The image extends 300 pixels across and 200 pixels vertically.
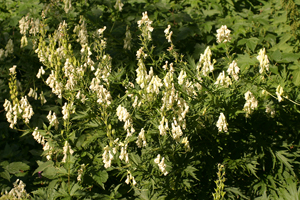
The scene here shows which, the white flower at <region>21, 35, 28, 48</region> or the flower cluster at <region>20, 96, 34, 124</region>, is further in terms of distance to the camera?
the white flower at <region>21, 35, 28, 48</region>

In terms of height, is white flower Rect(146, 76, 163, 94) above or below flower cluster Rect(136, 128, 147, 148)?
above

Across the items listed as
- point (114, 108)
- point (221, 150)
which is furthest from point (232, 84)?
point (114, 108)

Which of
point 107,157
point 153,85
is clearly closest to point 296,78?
point 153,85

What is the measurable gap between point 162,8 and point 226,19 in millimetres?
968

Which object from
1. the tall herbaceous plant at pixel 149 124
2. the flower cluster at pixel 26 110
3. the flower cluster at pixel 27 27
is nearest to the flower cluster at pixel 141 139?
the tall herbaceous plant at pixel 149 124

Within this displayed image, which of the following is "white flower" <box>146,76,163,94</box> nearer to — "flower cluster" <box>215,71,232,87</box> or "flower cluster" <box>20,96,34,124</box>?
"flower cluster" <box>215,71,232,87</box>

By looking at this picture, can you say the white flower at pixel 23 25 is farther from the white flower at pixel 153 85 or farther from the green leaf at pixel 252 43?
the green leaf at pixel 252 43

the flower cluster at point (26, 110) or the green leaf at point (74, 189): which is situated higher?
the flower cluster at point (26, 110)

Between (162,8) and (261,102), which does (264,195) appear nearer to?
(261,102)

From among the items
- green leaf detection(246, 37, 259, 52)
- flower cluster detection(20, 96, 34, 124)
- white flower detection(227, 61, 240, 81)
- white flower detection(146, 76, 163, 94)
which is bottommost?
green leaf detection(246, 37, 259, 52)

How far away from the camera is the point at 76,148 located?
2.73 m

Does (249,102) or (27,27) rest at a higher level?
(27,27)

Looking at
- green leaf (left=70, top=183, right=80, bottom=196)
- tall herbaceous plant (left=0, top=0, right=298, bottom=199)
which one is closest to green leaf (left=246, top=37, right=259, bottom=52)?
tall herbaceous plant (left=0, top=0, right=298, bottom=199)

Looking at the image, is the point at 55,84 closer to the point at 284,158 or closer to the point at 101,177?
the point at 101,177
